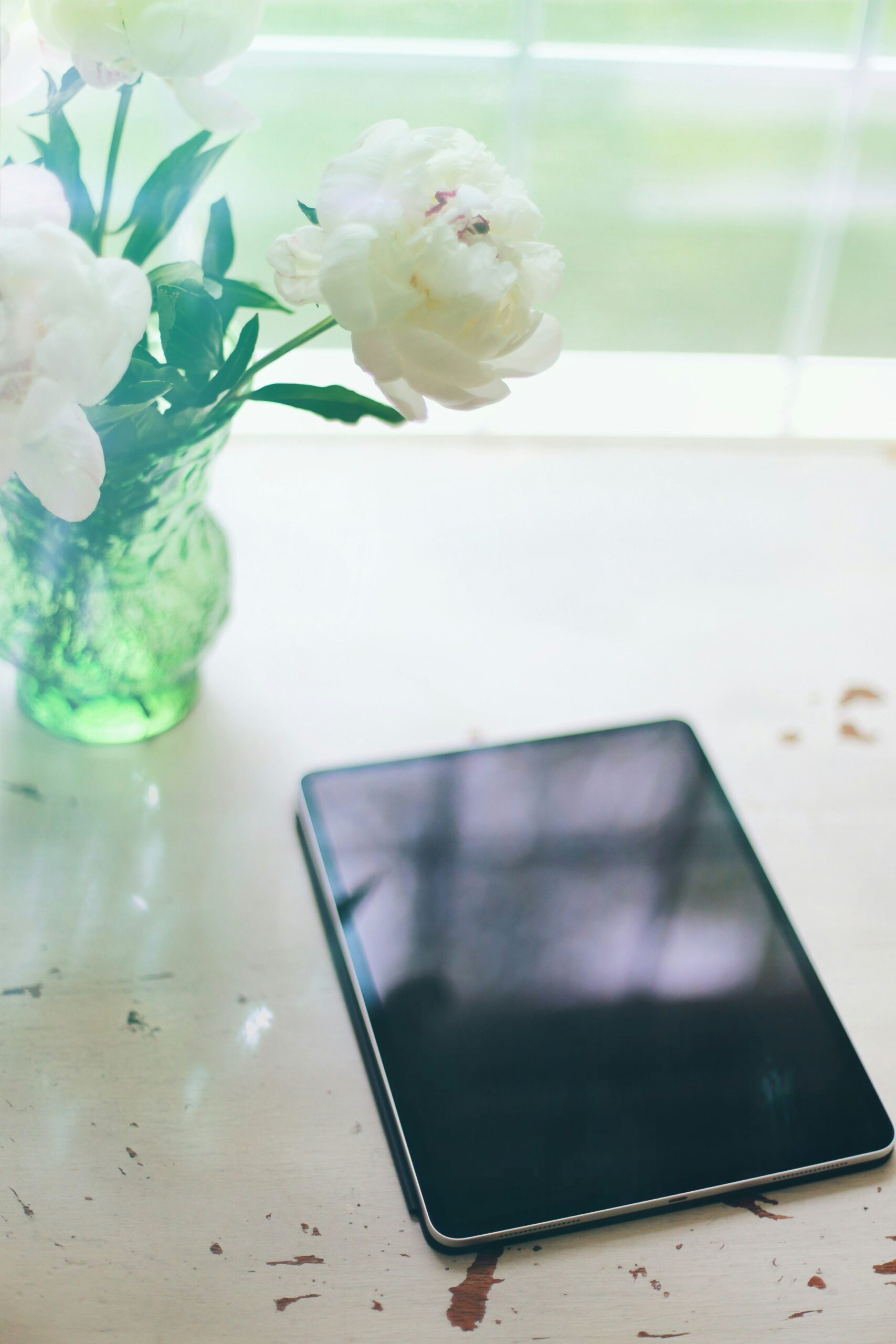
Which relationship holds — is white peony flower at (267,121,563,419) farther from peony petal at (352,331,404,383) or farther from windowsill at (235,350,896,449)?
windowsill at (235,350,896,449)

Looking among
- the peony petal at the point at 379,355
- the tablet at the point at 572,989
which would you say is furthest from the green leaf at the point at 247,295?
the tablet at the point at 572,989

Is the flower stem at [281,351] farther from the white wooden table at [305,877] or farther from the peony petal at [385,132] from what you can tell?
the white wooden table at [305,877]

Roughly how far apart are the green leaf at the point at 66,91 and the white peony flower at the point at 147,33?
0.02 m

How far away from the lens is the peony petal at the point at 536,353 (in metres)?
0.45

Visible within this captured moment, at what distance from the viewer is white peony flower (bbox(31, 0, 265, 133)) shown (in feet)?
1.39

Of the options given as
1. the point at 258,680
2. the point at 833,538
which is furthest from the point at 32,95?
the point at 833,538

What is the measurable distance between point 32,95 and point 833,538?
79cm

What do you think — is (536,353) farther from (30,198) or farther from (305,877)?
(305,877)

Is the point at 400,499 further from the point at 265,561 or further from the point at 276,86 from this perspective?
the point at 276,86

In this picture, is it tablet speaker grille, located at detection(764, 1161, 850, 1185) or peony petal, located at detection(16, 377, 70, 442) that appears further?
tablet speaker grille, located at detection(764, 1161, 850, 1185)

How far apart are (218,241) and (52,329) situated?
0.57 ft

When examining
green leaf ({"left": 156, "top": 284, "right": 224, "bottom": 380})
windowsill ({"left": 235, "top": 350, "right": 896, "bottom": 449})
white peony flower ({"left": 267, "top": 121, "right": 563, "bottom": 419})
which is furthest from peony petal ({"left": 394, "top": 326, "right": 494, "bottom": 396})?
windowsill ({"left": 235, "top": 350, "right": 896, "bottom": 449})

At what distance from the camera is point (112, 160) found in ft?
1.66

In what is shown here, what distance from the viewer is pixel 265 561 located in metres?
0.82
